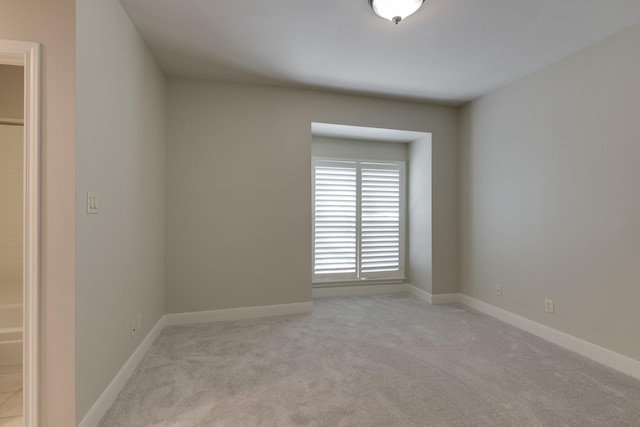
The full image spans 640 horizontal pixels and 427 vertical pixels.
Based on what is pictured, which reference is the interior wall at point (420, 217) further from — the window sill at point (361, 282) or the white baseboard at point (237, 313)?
the white baseboard at point (237, 313)

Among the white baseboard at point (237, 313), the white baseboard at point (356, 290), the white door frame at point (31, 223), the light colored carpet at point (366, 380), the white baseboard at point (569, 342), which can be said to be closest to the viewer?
the white door frame at point (31, 223)

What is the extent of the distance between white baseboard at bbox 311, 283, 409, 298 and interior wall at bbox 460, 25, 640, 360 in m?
1.12

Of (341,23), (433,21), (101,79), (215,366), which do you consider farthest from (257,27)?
(215,366)

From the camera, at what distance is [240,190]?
133 inches

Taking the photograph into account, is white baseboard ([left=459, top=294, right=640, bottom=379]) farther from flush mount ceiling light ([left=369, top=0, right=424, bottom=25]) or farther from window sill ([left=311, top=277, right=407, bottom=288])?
flush mount ceiling light ([left=369, top=0, right=424, bottom=25])

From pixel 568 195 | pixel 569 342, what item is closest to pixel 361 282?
pixel 569 342

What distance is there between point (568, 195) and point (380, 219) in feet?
7.29

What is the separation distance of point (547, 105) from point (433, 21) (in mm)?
1610

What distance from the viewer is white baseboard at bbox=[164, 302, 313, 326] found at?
3227mm

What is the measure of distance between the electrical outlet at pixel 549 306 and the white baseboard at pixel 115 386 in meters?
3.75

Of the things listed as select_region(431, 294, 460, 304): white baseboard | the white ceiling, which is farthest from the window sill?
the white ceiling

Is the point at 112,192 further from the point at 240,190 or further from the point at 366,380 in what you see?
the point at 366,380

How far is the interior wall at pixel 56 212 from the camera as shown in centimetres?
153

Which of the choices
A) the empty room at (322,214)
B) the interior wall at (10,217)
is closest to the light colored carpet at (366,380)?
the empty room at (322,214)
